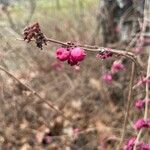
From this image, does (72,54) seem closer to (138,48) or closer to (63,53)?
(63,53)

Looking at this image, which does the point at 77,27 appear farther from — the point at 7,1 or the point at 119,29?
the point at 7,1

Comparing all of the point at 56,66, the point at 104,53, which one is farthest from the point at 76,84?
the point at 104,53

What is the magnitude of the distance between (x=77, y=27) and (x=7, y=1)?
1.38 m

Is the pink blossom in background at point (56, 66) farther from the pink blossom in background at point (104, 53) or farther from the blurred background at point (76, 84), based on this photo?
the pink blossom in background at point (104, 53)

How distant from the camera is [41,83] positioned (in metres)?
5.82

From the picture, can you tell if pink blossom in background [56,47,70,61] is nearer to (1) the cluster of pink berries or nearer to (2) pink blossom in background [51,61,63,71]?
(1) the cluster of pink berries

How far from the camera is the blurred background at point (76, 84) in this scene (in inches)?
199

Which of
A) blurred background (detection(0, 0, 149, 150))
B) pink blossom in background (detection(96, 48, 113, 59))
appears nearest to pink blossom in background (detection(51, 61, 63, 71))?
blurred background (detection(0, 0, 149, 150))

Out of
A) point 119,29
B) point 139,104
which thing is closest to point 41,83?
point 119,29

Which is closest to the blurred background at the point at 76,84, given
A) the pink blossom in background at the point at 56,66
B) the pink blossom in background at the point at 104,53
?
the pink blossom in background at the point at 56,66

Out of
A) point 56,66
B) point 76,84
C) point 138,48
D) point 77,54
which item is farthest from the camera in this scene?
point 56,66

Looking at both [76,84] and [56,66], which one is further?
[56,66]

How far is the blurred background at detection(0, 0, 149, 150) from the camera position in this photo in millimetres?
5062

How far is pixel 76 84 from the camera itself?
5836 mm
